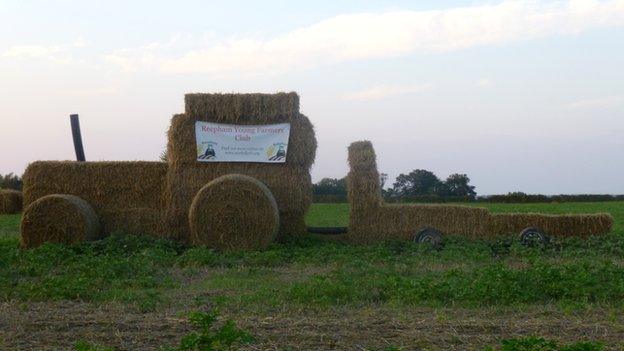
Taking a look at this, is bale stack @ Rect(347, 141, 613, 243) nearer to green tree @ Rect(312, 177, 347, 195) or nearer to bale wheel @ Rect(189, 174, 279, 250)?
bale wheel @ Rect(189, 174, 279, 250)

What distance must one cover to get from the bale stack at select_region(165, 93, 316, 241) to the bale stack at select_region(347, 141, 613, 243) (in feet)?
3.21

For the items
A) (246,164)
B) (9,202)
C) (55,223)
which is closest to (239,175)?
(246,164)

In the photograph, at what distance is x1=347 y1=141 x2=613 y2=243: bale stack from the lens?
1630 cm

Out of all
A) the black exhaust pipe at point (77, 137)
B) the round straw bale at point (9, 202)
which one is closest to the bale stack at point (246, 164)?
the black exhaust pipe at point (77, 137)

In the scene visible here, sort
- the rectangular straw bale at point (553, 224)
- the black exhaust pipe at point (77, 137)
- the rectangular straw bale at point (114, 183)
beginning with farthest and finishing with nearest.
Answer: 1. the black exhaust pipe at point (77, 137)
2. the rectangular straw bale at point (114, 183)
3. the rectangular straw bale at point (553, 224)

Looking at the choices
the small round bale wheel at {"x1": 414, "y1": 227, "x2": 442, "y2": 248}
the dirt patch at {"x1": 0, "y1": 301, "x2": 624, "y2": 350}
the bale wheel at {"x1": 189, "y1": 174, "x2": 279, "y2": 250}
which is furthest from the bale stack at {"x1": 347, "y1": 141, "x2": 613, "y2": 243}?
the dirt patch at {"x1": 0, "y1": 301, "x2": 624, "y2": 350}

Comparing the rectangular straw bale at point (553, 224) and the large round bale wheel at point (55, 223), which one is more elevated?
the large round bale wheel at point (55, 223)

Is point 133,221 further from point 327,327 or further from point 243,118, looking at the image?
point 327,327

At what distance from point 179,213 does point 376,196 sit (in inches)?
139

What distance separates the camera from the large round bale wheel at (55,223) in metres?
15.9

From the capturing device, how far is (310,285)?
1009 centimetres

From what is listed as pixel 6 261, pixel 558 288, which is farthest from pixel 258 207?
pixel 558 288

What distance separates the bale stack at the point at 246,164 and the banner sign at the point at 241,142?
9 cm

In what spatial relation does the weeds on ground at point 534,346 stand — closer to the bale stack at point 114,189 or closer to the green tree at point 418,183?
the bale stack at point 114,189
